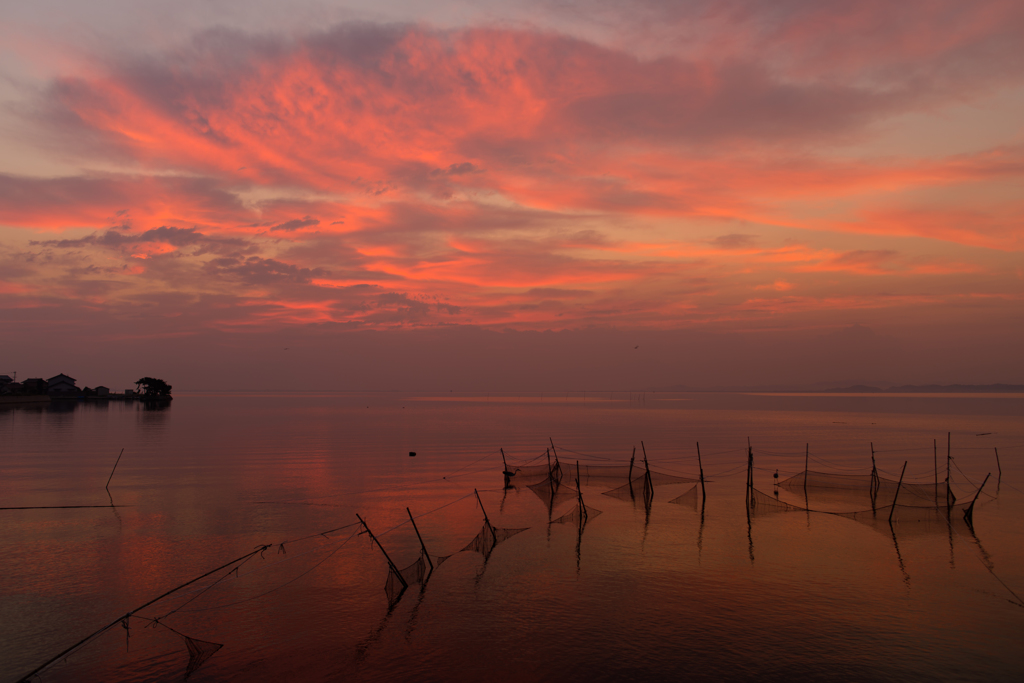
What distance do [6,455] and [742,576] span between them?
6007 centimetres

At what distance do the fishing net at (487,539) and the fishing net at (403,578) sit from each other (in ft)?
9.60

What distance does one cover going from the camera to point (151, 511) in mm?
30266

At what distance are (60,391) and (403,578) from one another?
→ 201175 millimetres

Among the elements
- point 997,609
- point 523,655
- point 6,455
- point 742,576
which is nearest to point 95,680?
point 523,655

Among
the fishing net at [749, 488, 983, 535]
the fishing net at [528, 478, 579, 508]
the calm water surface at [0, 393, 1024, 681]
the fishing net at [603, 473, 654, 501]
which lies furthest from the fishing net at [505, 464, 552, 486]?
the fishing net at [749, 488, 983, 535]

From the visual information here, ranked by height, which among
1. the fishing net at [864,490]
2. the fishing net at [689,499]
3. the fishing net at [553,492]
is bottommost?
the fishing net at [553,492]

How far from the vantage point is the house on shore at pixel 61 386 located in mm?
173625

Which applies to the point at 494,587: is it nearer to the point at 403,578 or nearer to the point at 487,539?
the point at 403,578

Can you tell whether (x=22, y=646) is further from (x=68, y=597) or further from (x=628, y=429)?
(x=628, y=429)

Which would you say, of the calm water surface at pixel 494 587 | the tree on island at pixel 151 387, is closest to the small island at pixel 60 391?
the tree on island at pixel 151 387

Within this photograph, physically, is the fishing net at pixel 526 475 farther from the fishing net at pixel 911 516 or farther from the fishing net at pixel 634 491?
the fishing net at pixel 911 516

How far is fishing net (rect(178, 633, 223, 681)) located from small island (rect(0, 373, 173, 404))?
153417 millimetres

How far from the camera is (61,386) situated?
176 m

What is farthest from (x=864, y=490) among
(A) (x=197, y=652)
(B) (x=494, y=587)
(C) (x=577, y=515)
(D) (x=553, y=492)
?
(A) (x=197, y=652)
